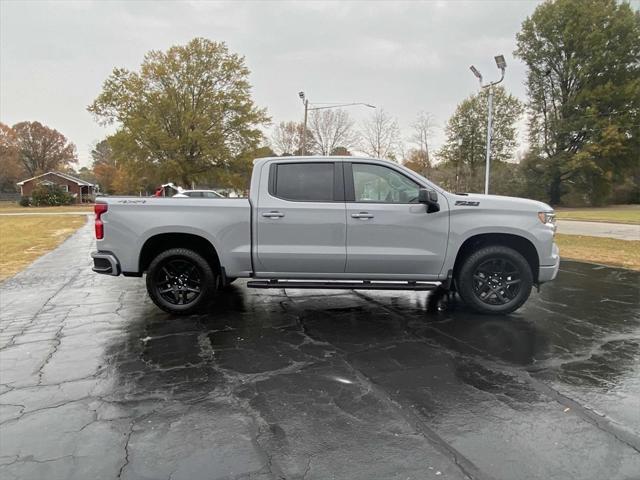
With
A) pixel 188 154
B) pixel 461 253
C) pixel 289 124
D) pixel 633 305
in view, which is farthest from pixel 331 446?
pixel 289 124

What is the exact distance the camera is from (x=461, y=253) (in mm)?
5531

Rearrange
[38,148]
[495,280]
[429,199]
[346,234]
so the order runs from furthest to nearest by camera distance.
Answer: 1. [38,148]
2. [495,280]
3. [346,234]
4. [429,199]

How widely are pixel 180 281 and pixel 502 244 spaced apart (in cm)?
411

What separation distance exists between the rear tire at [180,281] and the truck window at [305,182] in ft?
4.39

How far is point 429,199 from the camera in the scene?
5.07 m

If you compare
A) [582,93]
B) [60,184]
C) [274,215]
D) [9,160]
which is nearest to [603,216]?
[582,93]

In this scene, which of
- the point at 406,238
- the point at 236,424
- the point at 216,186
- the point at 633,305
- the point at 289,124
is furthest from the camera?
the point at 289,124

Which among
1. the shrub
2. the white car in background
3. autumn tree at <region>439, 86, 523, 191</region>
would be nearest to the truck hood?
the white car in background

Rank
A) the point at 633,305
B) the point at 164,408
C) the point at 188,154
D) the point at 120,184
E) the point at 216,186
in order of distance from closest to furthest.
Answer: the point at 164,408
the point at 633,305
the point at 188,154
the point at 216,186
the point at 120,184

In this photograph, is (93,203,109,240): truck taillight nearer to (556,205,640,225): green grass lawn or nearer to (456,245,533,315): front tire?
(456,245,533,315): front tire

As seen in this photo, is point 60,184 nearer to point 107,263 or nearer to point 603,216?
point 603,216

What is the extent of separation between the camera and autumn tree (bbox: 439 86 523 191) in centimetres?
5062

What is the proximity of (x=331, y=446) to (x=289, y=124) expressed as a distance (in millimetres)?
58072

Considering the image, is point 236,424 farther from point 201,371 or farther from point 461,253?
point 461,253
